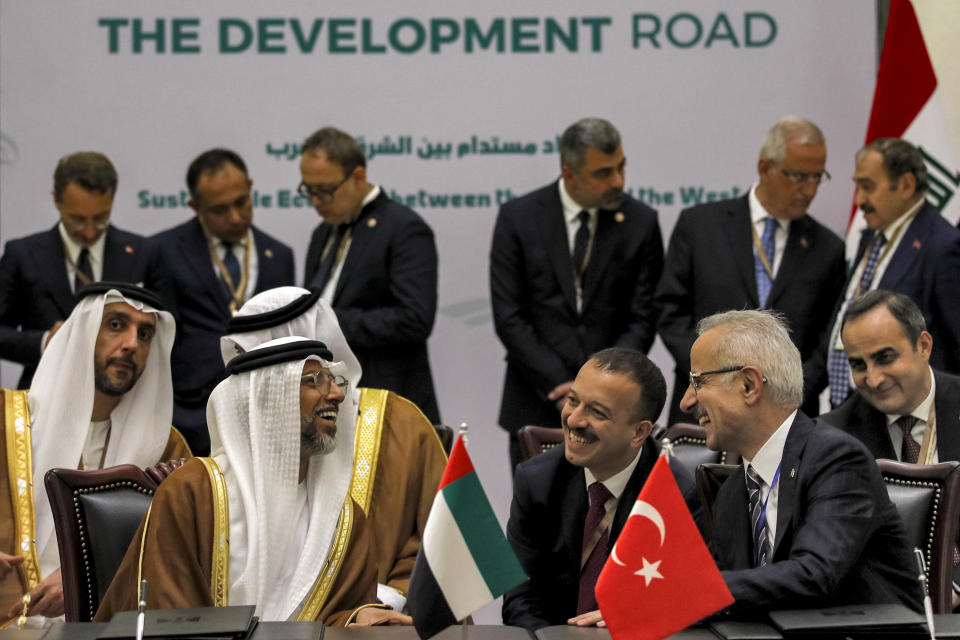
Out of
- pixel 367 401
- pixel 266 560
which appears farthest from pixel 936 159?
pixel 266 560

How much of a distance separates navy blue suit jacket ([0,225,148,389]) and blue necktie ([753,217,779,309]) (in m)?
2.76

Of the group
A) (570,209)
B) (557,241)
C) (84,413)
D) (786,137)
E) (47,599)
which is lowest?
(47,599)

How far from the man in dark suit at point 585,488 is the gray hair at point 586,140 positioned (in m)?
2.02

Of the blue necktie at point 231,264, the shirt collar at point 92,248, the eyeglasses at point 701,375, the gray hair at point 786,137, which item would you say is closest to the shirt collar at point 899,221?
the gray hair at point 786,137

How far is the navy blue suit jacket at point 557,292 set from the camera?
592cm

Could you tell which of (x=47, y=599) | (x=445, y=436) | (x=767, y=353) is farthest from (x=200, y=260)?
(x=767, y=353)

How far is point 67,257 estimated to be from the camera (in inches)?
238

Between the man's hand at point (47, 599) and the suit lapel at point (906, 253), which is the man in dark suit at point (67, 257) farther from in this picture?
the suit lapel at point (906, 253)

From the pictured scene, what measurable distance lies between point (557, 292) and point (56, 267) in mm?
2281

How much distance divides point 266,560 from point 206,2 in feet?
14.0

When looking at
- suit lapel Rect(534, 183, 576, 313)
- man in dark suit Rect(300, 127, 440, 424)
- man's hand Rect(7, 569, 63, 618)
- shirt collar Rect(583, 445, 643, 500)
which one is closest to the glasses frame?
suit lapel Rect(534, 183, 576, 313)

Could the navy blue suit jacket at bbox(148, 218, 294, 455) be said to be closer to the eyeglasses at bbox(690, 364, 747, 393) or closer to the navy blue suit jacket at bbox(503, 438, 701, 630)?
the navy blue suit jacket at bbox(503, 438, 701, 630)

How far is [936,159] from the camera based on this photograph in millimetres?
6531

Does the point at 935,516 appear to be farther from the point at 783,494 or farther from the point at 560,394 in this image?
the point at 560,394
